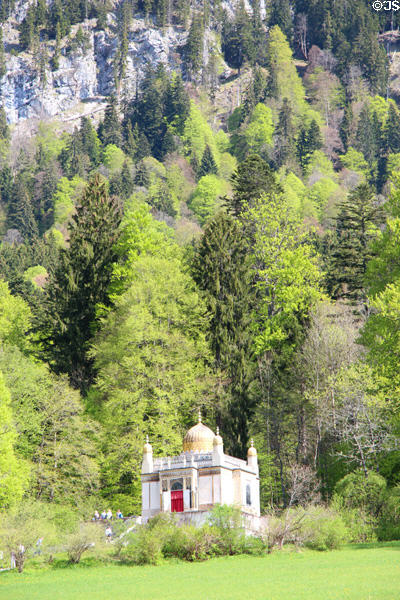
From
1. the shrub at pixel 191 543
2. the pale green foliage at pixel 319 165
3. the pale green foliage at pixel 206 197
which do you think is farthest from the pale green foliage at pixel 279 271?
the pale green foliage at pixel 319 165

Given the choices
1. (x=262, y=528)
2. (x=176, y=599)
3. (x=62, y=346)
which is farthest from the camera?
(x=62, y=346)

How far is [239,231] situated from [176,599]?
139 ft

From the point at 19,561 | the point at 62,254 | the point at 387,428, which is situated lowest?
the point at 19,561

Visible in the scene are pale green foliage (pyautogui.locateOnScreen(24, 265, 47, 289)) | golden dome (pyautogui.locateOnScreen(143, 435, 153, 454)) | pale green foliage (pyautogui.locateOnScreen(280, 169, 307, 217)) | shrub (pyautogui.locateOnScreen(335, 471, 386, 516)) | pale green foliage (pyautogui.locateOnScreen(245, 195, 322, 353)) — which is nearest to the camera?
shrub (pyautogui.locateOnScreen(335, 471, 386, 516))

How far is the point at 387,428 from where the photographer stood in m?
49.2

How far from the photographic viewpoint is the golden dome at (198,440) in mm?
52781

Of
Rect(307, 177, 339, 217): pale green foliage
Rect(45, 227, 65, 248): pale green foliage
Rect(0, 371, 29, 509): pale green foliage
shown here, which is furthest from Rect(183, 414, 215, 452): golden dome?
Rect(307, 177, 339, 217): pale green foliage

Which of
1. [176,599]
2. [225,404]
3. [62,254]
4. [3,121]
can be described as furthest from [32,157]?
[176,599]

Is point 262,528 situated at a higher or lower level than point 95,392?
lower

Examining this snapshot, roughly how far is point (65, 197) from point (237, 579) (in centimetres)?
13320

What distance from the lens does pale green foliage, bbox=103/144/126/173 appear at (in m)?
172

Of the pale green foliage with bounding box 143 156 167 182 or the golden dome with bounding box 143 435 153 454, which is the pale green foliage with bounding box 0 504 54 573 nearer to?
the golden dome with bounding box 143 435 153 454

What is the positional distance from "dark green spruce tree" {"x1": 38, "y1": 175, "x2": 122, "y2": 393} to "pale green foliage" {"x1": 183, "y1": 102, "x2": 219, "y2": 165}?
364ft

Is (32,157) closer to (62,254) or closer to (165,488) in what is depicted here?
(62,254)
